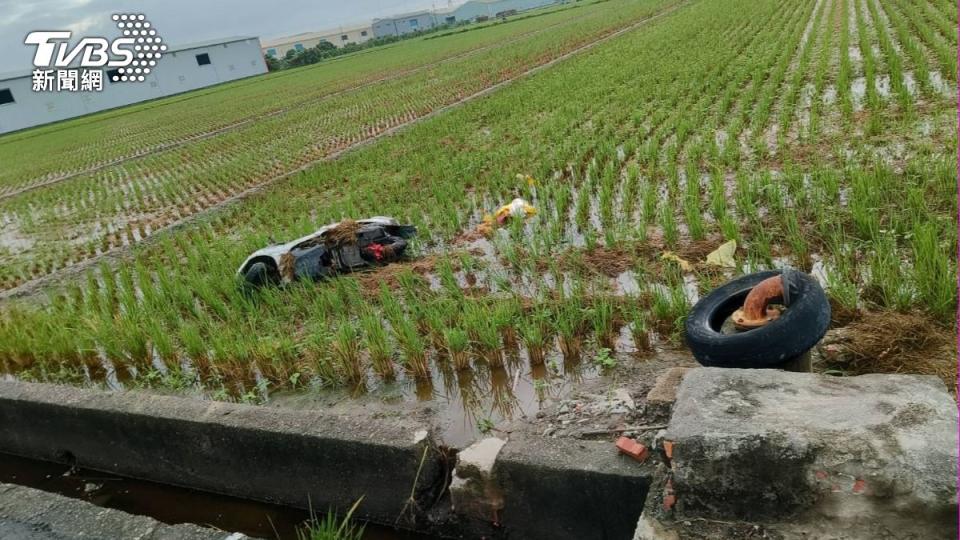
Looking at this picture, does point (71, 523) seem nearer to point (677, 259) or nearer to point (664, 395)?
point (664, 395)

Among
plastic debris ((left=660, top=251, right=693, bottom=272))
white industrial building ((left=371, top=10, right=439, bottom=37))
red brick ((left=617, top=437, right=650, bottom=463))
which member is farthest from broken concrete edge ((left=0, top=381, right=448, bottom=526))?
white industrial building ((left=371, top=10, right=439, bottom=37))

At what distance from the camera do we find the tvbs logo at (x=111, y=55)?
32.0 m

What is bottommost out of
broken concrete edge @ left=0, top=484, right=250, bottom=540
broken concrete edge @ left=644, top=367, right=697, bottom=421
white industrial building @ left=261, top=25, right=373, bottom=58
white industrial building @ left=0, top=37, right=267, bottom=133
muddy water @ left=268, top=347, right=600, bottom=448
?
muddy water @ left=268, top=347, right=600, bottom=448

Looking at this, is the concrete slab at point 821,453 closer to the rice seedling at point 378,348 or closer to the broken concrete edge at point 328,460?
the broken concrete edge at point 328,460

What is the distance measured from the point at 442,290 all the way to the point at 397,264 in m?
0.80

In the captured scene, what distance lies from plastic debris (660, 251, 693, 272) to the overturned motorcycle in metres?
2.16

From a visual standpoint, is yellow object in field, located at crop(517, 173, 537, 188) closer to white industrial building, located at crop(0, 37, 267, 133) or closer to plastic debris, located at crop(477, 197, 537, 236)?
plastic debris, located at crop(477, 197, 537, 236)

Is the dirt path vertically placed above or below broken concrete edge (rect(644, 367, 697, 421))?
above

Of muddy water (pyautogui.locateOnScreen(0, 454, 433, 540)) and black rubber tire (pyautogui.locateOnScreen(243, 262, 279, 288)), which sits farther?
black rubber tire (pyautogui.locateOnScreen(243, 262, 279, 288))

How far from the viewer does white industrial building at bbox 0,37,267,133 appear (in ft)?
108

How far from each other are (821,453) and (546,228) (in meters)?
3.65

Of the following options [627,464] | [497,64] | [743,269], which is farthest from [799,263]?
[497,64]

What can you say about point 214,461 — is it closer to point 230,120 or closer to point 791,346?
point 791,346

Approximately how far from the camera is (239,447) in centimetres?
299
